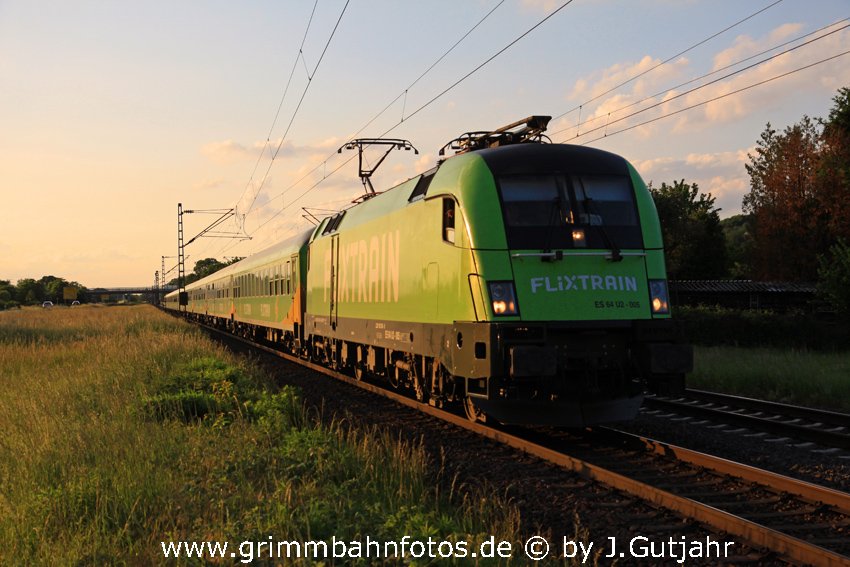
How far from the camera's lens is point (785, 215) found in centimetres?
4831

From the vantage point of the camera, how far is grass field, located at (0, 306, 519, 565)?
523 centimetres

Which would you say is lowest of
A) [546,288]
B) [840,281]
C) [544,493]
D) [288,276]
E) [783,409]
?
[544,493]

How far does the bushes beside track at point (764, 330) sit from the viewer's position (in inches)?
1021

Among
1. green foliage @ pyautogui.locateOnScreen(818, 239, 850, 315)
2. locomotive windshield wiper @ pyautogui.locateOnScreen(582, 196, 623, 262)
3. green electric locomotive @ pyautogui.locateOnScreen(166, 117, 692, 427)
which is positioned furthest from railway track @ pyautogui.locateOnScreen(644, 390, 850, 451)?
green foliage @ pyautogui.locateOnScreen(818, 239, 850, 315)

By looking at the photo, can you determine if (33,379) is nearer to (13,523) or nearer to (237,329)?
(13,523)

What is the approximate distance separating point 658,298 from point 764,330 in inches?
760

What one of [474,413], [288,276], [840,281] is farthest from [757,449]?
[840,281]

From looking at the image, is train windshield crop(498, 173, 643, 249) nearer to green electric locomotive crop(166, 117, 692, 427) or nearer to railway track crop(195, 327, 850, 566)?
green electric locomotive crop(166, 117, 692, 427)

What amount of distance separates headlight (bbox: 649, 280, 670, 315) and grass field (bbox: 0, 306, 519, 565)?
3553 mm

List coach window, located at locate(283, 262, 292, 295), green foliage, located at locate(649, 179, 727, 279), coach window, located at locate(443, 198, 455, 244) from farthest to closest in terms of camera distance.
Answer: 1. green foliage, located at locate(649, 179, 727, 279)
2. coach window, located at locate(283, 262, 292, 295)
3. coach window, located at locate(443, 198, 455, 244)

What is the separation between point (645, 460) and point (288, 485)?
163 inches

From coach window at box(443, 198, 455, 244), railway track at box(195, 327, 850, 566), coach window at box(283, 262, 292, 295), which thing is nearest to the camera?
railway track at box(195, 327, 850, 566)

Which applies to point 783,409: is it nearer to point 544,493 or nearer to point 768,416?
point 768,416

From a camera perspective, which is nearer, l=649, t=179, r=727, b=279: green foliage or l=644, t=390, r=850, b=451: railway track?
l=644, t=390, r=850, b=451: railway track
